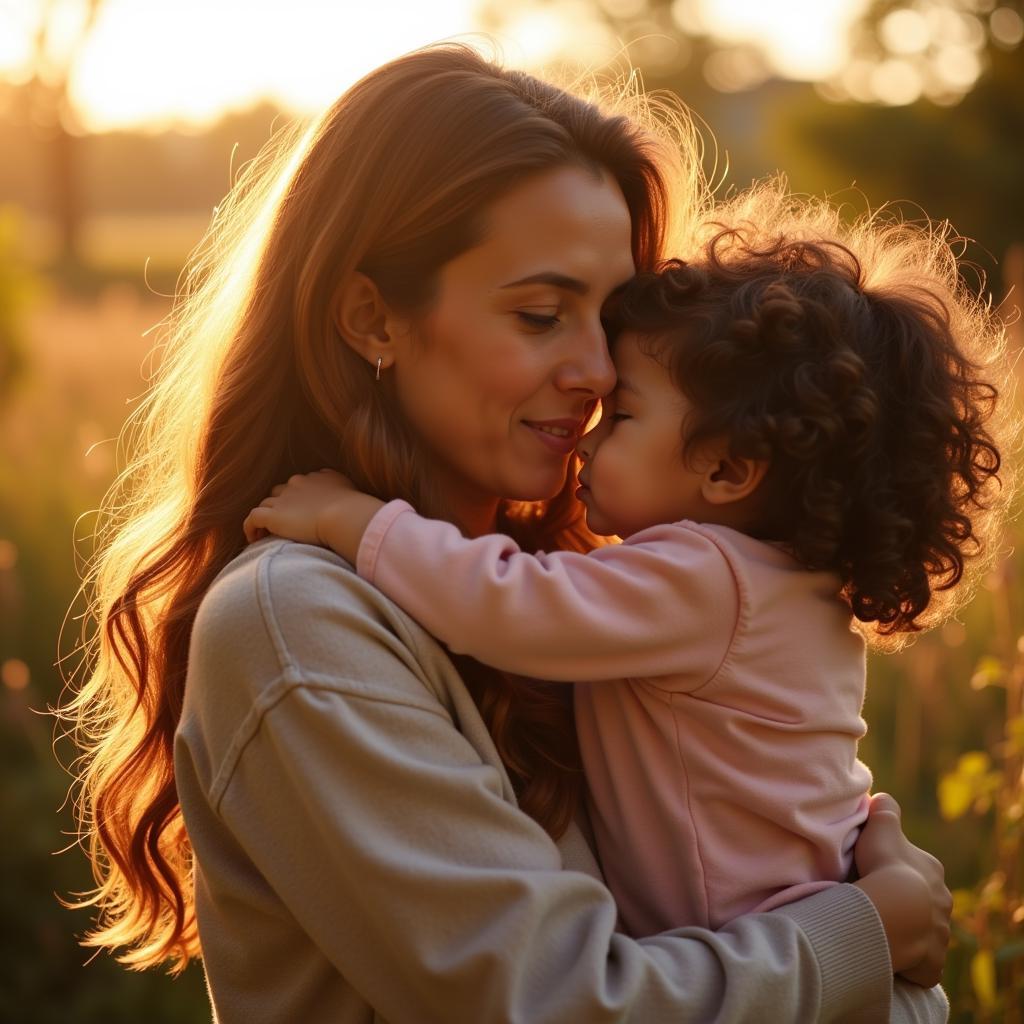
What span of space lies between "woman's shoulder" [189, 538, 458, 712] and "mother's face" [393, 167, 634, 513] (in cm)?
51

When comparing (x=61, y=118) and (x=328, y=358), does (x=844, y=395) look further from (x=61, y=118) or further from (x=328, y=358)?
(x=61, y=118)

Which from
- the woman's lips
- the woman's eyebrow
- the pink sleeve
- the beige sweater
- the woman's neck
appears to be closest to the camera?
the beige sweater

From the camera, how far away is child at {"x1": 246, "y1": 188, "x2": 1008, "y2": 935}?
2021 mm

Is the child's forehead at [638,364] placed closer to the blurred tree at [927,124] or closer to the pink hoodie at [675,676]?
the pink hoodie at [675,676]

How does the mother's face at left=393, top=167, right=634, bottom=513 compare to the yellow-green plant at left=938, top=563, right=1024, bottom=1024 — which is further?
the yellow-green plant at left=938, top=563, right=1024, bottom=1024

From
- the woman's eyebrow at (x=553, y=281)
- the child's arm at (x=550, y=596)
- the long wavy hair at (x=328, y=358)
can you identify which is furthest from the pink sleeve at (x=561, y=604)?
the woman's eyebrow at (x=553, y=281)

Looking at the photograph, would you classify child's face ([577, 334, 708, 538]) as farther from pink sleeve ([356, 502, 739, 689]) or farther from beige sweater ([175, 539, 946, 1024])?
beige sweater ([175, 539, 946, 1024])

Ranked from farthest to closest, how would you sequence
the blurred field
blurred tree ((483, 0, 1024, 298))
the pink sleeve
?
1. blurred tree ((483, 0, 1024, 298))
2. the blurred field
3. the pink sleeve

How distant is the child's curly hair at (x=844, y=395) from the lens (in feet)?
7.07

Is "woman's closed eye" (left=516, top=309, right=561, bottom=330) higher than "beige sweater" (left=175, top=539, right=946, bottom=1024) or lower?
higher

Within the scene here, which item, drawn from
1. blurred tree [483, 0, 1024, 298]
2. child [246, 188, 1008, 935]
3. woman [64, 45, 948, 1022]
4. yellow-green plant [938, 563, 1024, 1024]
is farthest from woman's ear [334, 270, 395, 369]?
blurred tree [483, 0, 1024, 298]

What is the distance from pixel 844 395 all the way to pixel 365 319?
83 cm

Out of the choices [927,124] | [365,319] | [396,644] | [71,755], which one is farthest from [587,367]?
[927,124]

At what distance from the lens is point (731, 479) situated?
226 centimetres
